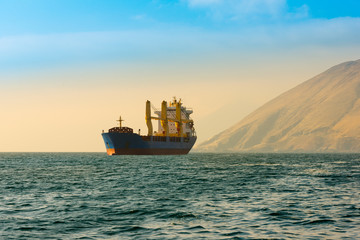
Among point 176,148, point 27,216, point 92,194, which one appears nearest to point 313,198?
point 92,194

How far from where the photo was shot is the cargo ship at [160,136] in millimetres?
109375

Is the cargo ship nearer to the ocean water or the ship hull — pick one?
the ship hull

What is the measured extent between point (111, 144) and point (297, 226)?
98.0 meters

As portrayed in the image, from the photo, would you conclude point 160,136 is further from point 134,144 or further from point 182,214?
point 182,214

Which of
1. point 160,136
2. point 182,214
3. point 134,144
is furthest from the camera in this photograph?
point 160,136

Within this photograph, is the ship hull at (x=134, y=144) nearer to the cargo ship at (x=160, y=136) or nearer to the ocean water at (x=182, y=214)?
the cargo ship at (x=160, y=136)

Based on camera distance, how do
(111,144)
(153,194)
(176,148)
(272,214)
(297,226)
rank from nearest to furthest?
(297,226) < (272,214) < (153,194) < (111,144) < (176,148)

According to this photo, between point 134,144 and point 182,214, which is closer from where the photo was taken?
point 182,214

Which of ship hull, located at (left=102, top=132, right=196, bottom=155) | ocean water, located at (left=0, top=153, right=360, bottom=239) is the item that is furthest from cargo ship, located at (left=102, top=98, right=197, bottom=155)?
ocean water, located at (left=0, top=153, right=360, bottom=239)

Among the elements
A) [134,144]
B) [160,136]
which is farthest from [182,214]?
[160,136]

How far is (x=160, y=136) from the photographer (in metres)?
123

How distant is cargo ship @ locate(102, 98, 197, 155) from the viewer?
10938 cm

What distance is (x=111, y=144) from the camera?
11194cm

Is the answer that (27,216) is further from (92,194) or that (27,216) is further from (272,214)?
(272,214)
